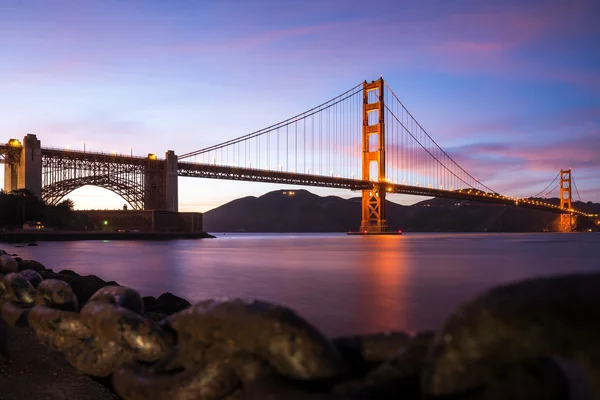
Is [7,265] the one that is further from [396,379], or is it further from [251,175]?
[251,175]

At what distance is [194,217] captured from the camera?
2208 inches

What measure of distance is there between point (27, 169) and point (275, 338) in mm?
50093

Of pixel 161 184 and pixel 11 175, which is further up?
pixel 11 175

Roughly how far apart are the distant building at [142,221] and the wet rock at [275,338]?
51.9 metres

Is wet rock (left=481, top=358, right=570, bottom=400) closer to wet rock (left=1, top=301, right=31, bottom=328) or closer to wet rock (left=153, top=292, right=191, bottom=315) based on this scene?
wet rock (left=1, top=301, right=31, bottom=328)

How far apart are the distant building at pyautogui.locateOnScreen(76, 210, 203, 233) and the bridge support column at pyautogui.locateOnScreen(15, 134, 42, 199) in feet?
31.3

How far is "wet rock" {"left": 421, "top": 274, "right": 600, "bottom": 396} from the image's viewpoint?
0.79m

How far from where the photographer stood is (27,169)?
44.4m

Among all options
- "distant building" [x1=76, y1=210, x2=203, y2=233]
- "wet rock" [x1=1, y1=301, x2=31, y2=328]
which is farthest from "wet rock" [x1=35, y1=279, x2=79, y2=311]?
"distant building" [x1=76, y1=210, x2=203, y2=233]

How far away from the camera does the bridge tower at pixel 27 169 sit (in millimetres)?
44000

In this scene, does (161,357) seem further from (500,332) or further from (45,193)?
(45,193)

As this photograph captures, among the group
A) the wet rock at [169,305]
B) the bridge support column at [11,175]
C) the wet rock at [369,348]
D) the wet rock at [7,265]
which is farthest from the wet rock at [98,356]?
the bridge support column at [11,175]

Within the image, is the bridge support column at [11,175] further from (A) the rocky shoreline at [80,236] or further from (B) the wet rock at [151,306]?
(B) the wet rock at [151,306]

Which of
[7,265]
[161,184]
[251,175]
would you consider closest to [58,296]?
[7,265]
